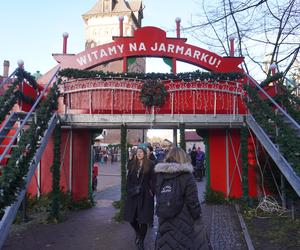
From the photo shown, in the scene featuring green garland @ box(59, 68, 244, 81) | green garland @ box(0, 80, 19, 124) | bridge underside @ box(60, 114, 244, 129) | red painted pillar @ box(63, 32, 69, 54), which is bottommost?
bridge underside @ box(60, 114, 244, 129)

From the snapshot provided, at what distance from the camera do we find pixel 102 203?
40.3 ft

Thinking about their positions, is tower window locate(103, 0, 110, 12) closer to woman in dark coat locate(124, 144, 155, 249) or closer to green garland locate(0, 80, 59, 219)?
green garland locate(0, 80, 59, 219)

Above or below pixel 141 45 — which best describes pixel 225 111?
below

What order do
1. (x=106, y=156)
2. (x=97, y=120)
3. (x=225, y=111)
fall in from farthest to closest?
(x=106, y=156), (x=225, y=111), (x=97, y=120)

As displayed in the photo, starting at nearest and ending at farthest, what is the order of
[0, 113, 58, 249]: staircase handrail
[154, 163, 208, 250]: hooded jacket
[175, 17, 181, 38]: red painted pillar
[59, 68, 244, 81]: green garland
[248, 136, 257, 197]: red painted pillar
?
[154, 163, 208, 250]: hooded jacket, [0, 113, 58, 249]: staircase handrail, [59, 68, 244, 81]: green garland, [248, 136, 257, 197]: red painted pillar, [175, 17, 181, 38]: red painted pillar

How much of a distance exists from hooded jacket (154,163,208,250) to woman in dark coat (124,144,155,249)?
1.66 m

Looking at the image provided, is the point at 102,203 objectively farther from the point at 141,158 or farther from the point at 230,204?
the point at 141,158

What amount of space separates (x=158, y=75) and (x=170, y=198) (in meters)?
Answer: 6.76

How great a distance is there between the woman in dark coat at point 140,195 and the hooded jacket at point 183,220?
1657 millimetres

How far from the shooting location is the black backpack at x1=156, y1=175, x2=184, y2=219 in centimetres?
432

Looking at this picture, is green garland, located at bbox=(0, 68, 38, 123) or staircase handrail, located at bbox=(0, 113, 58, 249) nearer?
staircase handrail, located at bbox=(0, 113, 58, 249)

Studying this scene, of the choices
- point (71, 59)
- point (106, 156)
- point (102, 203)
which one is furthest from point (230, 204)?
point (106, 156)

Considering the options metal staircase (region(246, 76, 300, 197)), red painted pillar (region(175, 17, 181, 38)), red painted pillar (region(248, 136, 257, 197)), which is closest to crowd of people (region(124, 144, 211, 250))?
metal staircase (region(246, 76, 300, 197))

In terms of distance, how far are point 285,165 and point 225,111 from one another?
12.2 feet
